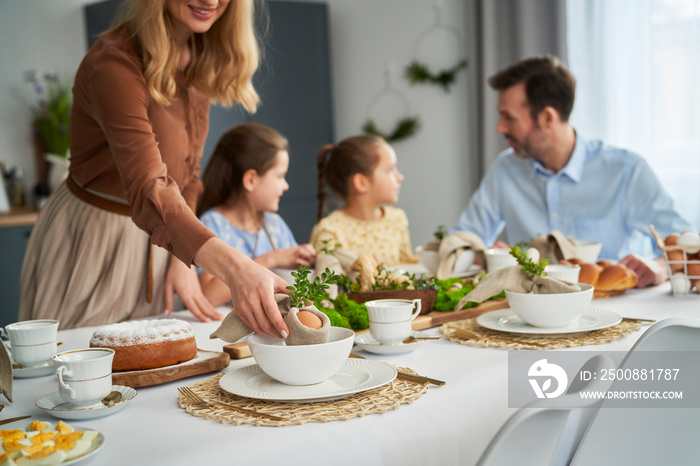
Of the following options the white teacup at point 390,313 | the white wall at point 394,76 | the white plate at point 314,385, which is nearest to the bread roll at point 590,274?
the white teacup at point 390,313

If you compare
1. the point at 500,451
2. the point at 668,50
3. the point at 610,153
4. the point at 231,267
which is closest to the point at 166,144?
the point at 231,267

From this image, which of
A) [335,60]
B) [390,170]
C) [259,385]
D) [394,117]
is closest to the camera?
[259,385]

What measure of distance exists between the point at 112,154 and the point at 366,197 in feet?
5.18

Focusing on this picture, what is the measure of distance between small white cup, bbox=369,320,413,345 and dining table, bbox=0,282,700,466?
42 mm

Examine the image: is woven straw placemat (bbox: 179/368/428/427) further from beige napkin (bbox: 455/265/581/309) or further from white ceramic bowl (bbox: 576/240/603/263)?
white ceramic bowl (bbox: 576/240/603/263)

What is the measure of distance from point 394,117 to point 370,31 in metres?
0.67

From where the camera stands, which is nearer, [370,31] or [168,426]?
[168,426]

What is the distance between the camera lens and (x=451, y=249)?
188cm

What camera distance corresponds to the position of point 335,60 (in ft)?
16.4

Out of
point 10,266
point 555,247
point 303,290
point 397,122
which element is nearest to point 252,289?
point 303,290

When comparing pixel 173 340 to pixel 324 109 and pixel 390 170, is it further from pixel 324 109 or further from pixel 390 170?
pixel 324 109

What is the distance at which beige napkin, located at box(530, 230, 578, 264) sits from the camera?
5.89ft

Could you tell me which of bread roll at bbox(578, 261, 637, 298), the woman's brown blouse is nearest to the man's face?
bread roll at bbox(578, 261, 637, 298)

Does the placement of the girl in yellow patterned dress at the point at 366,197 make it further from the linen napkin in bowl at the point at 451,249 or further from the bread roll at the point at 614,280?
the bread roll at the point at 614,280
